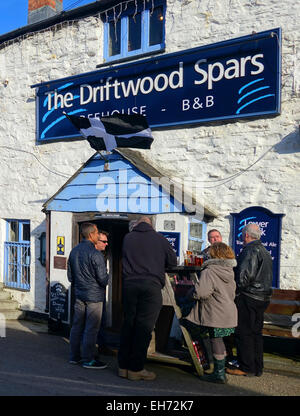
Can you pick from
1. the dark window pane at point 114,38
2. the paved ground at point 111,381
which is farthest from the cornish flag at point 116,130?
the paved ground at point 111,381

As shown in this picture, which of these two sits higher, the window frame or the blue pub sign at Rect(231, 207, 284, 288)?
the blue pub sign at Rect(231, 207, 284, 288)

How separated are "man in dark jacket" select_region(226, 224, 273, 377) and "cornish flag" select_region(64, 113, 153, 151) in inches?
109

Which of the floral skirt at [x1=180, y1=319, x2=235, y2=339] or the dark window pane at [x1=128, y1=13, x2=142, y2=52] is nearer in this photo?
the floral skirt at [x1=180, y1=319, x2=235, y2=339]

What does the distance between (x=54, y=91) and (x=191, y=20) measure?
325cm

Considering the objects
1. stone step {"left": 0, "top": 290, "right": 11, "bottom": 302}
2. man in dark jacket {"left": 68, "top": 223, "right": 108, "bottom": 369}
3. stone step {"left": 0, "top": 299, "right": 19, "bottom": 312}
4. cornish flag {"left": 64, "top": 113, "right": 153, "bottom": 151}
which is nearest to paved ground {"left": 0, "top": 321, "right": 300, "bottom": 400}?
man in dark jacket {"left": 68, "top": 223, "right": 108, "bottom": 369}

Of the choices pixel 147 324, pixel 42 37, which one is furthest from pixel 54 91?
pixel 147 324

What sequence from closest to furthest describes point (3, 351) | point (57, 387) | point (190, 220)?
point (57, 387) → point (3, 351) → point (190, 220)

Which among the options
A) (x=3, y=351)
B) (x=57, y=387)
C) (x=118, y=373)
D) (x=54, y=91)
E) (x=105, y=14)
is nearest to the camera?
(x=57, y=387)

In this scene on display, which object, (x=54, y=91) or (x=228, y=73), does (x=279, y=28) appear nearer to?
(x=228, y=73)

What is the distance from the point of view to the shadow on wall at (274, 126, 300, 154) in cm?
668

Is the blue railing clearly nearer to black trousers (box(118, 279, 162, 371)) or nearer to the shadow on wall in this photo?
black trousers (box(118, 279, 162, 371))

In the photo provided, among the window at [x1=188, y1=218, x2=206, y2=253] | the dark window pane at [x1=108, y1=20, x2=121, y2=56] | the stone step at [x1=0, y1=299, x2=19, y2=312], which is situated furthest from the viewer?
the stone step at [x1=0, y1=299, x2=19, y2=312]

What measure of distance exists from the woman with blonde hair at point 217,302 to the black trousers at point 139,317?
48 centimetres

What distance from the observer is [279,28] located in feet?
22.3
